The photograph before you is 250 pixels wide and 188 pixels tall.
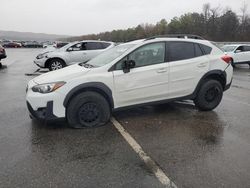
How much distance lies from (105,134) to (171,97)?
184 centimetres

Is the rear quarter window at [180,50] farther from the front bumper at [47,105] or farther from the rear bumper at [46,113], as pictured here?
the rear bumper at [46,113]

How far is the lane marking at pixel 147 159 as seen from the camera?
12.6 ft

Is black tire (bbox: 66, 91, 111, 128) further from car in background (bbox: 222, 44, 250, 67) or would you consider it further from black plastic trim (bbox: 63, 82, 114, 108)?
car in background (bbox: 222, 44, 250, 67)

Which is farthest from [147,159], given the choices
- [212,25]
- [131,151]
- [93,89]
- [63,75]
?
[212,25]

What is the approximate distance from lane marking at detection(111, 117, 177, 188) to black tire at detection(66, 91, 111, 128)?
1.21ft

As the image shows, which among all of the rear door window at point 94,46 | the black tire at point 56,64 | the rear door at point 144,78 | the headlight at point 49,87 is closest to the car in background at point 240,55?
the rear door window at point 94,46

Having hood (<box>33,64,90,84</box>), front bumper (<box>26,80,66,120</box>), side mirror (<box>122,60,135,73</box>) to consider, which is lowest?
front bumper (<box>26,80,66,120</box>)

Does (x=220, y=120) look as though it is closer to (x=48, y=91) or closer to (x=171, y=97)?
(x=171, y=97)

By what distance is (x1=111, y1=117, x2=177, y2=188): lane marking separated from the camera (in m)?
3.84

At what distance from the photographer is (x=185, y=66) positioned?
676 centimetres

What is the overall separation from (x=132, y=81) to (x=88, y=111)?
1020 millimetres

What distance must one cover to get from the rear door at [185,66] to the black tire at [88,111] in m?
1.55

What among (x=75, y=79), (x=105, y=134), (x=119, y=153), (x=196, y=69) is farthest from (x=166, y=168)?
(x=196, y=69)

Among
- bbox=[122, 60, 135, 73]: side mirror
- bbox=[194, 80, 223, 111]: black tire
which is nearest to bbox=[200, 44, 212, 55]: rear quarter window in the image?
bbox=[194, 80, 223, 111]: black tire
